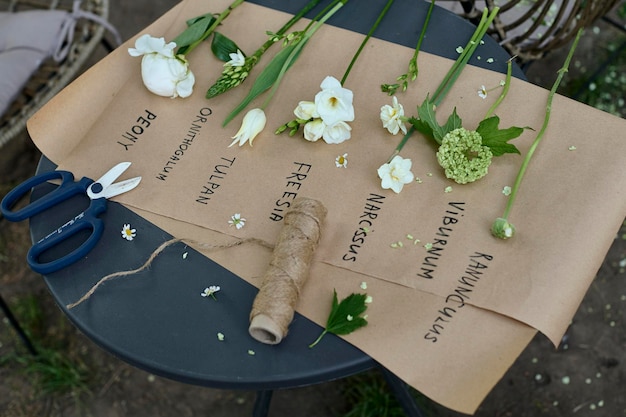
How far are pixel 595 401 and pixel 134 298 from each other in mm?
1258

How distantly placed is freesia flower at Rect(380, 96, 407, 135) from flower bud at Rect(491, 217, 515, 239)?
217 mm

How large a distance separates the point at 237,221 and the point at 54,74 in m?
1.05

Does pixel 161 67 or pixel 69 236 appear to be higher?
pixel 161 67

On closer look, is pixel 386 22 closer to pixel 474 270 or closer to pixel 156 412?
pixel 474 270

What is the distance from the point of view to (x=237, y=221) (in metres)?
0.88

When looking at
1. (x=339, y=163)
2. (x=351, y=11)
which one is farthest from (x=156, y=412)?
(x=351, y=11)

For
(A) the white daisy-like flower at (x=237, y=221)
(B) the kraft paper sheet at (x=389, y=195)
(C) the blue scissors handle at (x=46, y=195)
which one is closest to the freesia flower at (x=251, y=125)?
(B) the kraft paper sheet at (x=389, y=195)

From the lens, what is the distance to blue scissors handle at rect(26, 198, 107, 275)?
841 millimetres

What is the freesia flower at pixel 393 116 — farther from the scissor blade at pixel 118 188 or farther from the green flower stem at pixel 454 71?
the scissor blade at pixel 118 188

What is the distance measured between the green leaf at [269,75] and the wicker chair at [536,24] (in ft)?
1.77

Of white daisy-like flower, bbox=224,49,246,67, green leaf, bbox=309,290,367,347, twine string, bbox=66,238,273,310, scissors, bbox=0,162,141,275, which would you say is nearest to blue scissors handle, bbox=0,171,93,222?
scissors, bbox=0,162,141,275

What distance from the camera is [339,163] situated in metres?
0.93

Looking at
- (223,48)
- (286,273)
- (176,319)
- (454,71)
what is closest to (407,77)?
(454,71)

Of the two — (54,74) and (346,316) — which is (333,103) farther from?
(54,74)
